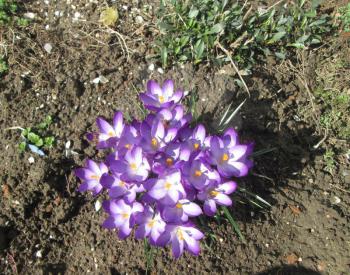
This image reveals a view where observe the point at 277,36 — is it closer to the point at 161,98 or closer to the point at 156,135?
the point at 161,98

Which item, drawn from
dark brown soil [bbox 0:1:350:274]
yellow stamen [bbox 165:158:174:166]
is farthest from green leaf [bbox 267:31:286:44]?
yellow stamen [bbox 165:158:174:166]

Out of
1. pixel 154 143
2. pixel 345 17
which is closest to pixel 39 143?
pixel 154 143

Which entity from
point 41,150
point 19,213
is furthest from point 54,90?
point 19,213

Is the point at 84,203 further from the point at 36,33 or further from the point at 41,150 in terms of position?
the point at 36,33

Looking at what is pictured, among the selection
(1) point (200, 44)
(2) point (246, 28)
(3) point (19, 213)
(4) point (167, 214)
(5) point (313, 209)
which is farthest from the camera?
(2) point (246, 28)

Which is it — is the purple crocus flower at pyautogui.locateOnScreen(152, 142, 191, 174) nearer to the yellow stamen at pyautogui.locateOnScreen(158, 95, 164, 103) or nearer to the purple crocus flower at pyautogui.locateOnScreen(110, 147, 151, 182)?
the purple crocus flower at pyautogui.locateOnScreen(110, 147, 151, 182)

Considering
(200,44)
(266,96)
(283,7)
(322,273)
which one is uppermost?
(283,7)
